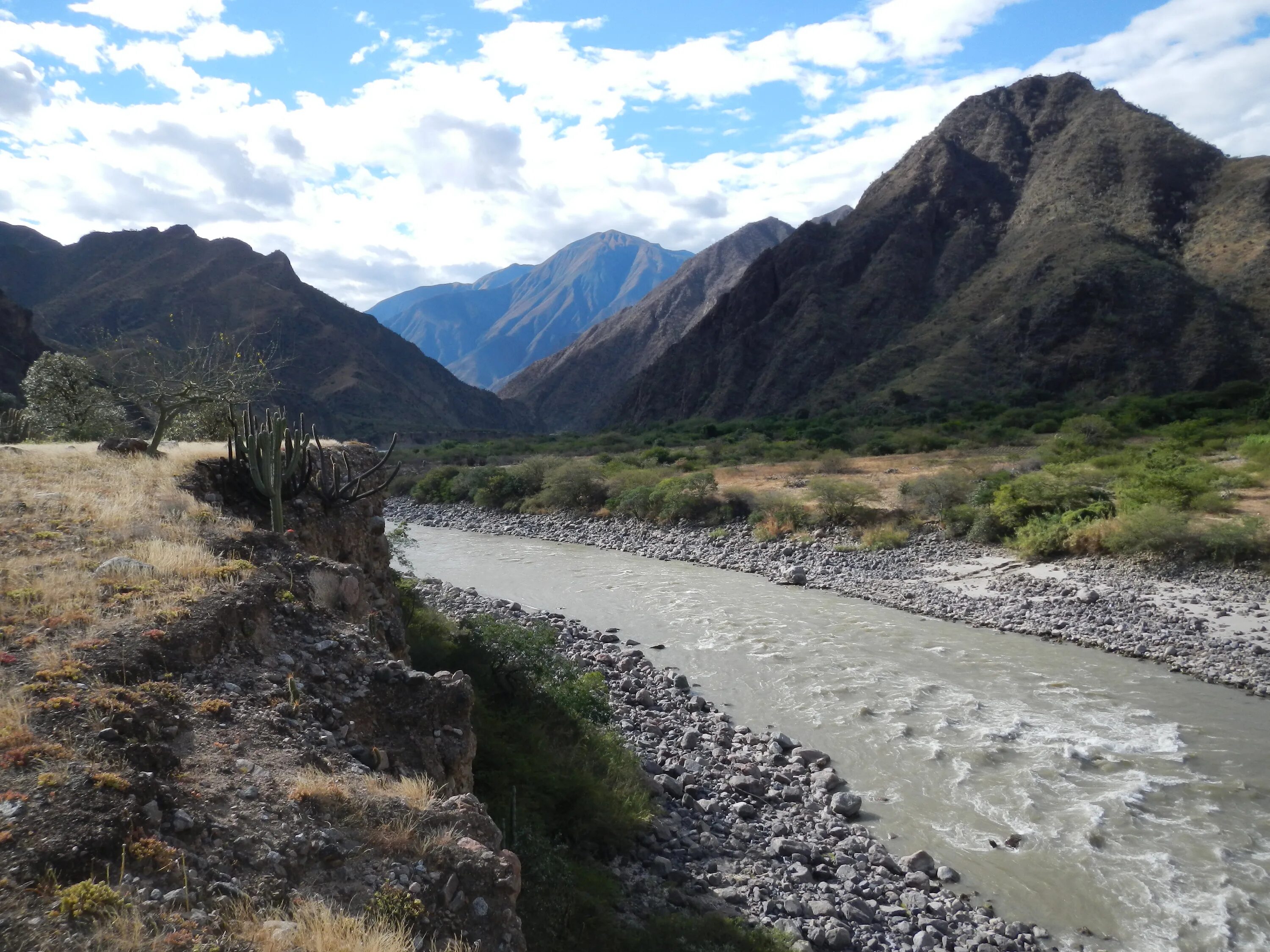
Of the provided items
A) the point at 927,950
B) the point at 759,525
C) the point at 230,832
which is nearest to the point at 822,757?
the point at 927,950

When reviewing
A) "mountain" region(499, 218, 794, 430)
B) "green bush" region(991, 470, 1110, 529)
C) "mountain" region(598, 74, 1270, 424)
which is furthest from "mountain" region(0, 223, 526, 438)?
"green bush" region(991, 470, 1110, 529)

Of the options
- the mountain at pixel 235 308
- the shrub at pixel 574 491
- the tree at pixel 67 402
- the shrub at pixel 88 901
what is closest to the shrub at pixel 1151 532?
the shrub at pixel 88 901

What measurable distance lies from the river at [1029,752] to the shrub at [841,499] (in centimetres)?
656

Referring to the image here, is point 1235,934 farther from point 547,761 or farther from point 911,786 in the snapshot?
point 547,761

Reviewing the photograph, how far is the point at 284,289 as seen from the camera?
88312 mm

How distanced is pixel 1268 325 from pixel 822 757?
5441cm

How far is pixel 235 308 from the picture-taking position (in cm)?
7850

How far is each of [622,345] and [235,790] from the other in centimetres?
11748

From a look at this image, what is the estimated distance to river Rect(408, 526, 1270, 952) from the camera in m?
6.29

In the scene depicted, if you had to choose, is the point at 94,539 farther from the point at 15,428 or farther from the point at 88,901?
the point at 15,428

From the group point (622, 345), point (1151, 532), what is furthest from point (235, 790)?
point (622, 345)

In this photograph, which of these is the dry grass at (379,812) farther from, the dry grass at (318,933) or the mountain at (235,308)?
the mountain at (235,308)

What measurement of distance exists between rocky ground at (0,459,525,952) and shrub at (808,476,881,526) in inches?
722

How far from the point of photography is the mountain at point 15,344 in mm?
40656
